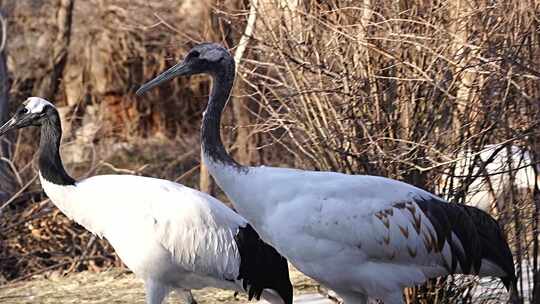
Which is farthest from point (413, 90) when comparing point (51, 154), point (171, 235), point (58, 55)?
point (58, 55)

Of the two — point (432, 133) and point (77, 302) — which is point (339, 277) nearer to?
point (432, 133)

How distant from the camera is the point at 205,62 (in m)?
6.60

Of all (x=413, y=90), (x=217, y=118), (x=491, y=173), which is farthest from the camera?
(x=413, y=90)

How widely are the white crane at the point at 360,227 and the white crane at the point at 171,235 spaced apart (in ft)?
3.45

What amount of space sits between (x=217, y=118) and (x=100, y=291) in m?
3.59

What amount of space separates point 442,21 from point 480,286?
202cm

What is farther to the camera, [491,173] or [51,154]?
[51,154]

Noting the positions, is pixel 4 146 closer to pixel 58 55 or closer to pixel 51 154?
pixel 58 55

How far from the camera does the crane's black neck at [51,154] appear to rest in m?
7.59

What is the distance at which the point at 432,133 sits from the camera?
6.72m

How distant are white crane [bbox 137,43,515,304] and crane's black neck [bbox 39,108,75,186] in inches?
65.2

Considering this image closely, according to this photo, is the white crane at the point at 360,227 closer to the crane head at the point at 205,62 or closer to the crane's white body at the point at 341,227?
the crane's white body at the point at 341,227

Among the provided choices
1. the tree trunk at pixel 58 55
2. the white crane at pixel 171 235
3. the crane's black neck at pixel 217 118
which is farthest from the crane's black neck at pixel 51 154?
the tree trunk at pixel 58 55

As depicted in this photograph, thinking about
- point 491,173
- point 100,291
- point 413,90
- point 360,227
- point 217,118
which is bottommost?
point 100,291
